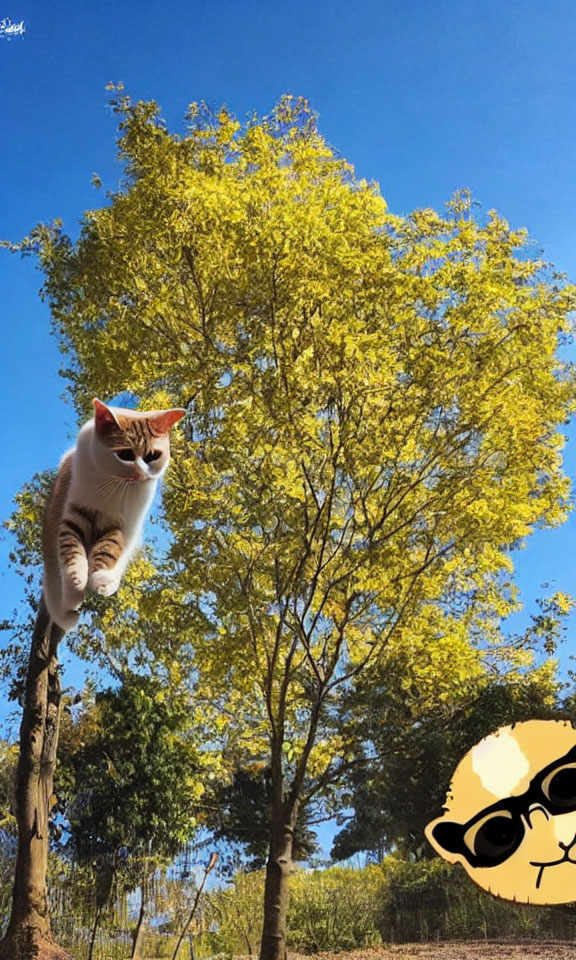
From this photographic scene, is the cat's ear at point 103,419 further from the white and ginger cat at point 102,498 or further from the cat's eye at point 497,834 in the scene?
the cat's eye at point 497,834

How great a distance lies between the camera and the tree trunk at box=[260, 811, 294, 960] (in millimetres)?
5953

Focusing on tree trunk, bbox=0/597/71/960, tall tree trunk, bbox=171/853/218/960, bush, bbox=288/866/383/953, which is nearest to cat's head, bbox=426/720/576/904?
tree trunk, bbox=0/597/71/960

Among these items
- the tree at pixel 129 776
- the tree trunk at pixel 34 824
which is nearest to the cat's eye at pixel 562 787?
the tree trunk at pixel 34 824

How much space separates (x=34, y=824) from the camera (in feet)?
18.8

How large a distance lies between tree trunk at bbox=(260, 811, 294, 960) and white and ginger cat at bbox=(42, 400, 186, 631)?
206 inches

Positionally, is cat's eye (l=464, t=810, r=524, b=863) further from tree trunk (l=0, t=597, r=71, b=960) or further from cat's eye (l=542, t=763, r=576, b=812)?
tree trunk (l=0, t=597, r=71, b=960)

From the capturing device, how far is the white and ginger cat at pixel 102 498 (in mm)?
1685

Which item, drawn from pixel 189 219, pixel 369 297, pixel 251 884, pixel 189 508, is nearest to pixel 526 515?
pixel 369 297

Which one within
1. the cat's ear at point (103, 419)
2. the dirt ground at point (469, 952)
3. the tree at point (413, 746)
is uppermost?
the tree at point (413, 746)

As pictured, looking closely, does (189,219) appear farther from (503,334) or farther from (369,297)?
(503,334)

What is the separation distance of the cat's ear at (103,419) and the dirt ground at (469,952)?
818 cm

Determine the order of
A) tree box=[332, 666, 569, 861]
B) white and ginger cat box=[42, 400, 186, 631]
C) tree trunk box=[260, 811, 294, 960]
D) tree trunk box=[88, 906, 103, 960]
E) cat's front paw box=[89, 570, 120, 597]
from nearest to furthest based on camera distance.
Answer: cat's front paw box=[89, 570, 120, 597] → white and ginger cat box=[42, 400, 186, 631] → tree trunk box=[260, 811, 294, 960] → tree trunk box=[88, 906, 103, 960] → tree box=[332, 666, 569, 861]

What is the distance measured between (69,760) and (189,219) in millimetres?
5896

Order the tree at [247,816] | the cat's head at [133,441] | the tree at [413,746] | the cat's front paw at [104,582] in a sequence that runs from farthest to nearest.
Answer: the tree at [247,816] < the tree at [413,746] < the cat's head at [133,441] < the cat's front paw at [104,582]
